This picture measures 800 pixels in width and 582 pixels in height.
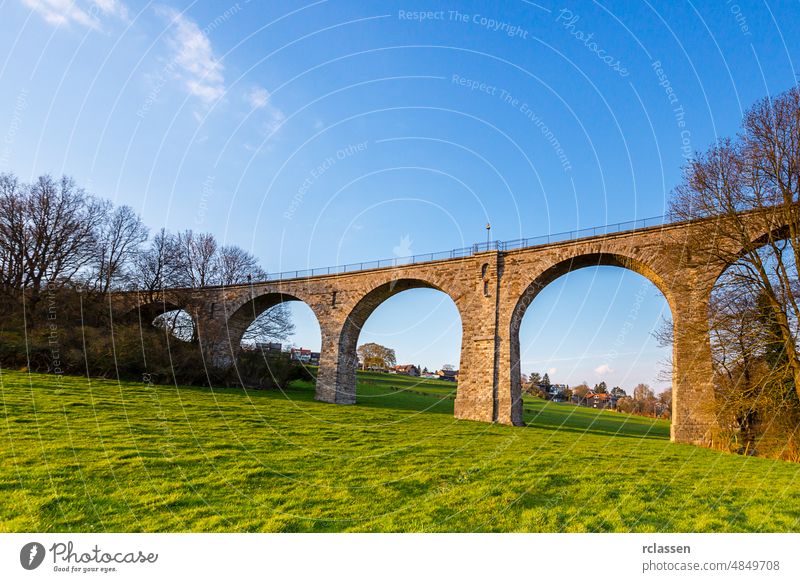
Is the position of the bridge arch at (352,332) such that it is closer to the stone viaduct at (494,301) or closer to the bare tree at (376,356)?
the stone viaduct at (494,301)

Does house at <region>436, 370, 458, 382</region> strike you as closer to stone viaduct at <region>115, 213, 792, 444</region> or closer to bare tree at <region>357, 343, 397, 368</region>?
bare tree at <region>357, 343, 397, 368</region>

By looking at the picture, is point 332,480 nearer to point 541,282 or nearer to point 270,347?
point 541,282

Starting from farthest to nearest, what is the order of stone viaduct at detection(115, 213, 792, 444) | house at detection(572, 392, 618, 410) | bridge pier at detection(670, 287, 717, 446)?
house at detection(572, 392, 618, 410), stone viaduct at detection(115, 213, 792, 444), bridge pier at detection(670, 287, 717, 446)

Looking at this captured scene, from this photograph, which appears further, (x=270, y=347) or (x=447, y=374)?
(x=447, y=374)

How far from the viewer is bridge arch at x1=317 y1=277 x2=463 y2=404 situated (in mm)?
26406

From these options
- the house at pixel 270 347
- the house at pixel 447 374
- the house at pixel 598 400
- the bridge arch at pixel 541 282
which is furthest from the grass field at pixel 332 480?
the house at pixel 447 374

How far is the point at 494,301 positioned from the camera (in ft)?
72.3

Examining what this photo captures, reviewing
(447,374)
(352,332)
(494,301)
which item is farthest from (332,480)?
(447,374)

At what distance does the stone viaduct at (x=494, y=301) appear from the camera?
49.6ft

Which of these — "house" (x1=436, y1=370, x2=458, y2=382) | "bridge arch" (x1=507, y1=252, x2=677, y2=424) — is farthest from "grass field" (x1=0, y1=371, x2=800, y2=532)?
"house" (x1=436, y1=370, x2=458, y2=382)

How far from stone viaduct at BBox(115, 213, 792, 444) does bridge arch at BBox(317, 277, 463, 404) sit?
7 centimetres

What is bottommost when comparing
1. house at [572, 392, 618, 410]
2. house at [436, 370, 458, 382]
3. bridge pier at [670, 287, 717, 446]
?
house at [572, 392, 618, 410]

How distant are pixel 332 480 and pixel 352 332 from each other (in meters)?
21.0
